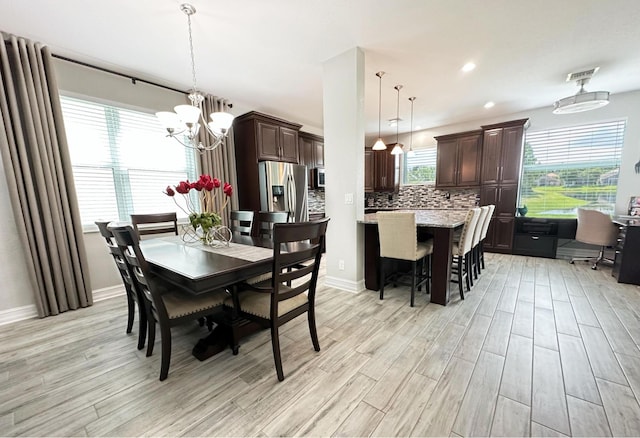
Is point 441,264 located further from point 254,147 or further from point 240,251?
point 254,147

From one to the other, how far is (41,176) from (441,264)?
4.14m

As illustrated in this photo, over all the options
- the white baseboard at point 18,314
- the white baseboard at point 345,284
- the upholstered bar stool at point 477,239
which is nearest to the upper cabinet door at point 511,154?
the upholstered bar stool at point 477,239

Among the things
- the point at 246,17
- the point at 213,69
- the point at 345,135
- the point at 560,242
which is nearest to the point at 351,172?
the point at 345,135

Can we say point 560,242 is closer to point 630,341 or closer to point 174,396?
point 630,341

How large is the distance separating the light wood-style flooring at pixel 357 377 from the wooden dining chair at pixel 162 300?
0.30 m

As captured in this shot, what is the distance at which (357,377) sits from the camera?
1.52m

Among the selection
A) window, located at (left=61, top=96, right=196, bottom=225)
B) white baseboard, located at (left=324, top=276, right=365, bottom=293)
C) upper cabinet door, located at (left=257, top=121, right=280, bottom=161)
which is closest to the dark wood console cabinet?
white baseboard, located at (left=324, top=276, right=365, bottom=293)

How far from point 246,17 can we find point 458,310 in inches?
133

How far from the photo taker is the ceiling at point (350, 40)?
1.95 meters

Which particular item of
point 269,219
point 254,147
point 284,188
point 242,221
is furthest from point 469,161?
point 242,221

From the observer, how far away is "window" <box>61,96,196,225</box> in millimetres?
2705

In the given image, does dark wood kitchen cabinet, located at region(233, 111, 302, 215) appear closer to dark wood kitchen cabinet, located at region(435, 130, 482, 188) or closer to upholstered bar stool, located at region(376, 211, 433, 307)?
upholstered bar stool, located at region(376, 211, 433, 307)

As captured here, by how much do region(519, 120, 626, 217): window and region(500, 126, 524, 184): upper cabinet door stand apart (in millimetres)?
586

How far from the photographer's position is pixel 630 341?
1.83m
